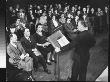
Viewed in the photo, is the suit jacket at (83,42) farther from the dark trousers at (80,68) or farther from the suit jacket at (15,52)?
the suit jacket at (15,52)

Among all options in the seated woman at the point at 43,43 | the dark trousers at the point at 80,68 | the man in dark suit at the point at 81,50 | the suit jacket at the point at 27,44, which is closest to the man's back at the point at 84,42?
the man in dark suit at the point at 81,50

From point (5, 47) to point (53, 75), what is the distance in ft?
2.81

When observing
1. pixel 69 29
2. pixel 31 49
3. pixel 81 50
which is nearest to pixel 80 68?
pixel 81 50

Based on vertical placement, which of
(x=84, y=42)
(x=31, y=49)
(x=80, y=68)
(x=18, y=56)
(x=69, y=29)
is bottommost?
(x=80, y=68)

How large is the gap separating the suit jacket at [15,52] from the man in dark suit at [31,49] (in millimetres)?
61

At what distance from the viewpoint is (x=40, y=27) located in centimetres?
418

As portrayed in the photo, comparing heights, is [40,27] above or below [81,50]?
above

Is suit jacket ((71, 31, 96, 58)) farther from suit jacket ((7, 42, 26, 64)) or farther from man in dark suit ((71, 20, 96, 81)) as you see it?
suit jacket ((7, 42, 26, 64))

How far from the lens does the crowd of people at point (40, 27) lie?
4.16 m

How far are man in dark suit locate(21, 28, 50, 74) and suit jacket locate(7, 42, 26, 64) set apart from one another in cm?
6

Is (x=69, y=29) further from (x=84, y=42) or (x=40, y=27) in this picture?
(x=40, y=27)

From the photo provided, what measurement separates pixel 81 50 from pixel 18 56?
3.08 feet

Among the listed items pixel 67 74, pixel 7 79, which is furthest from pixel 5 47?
pixel 67 74

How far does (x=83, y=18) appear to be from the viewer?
423 centimetres
